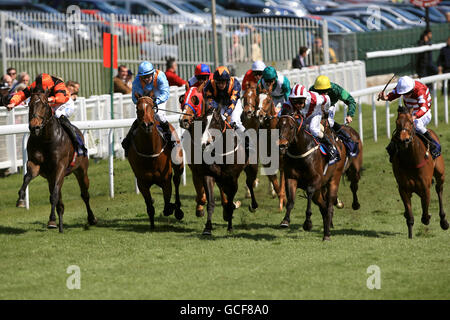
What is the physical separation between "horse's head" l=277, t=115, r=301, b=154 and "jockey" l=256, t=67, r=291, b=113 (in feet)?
6.33

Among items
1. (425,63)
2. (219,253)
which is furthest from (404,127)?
(425,63)

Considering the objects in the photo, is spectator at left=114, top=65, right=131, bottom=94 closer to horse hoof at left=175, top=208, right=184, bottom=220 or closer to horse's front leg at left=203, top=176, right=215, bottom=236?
horse hoof at left=175, top=208, right=184, bottom=220

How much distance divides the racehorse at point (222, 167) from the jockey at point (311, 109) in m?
0.65

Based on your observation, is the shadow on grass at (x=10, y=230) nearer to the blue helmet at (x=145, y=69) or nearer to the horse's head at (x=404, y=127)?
the blue helmet at (x=145, y=69)

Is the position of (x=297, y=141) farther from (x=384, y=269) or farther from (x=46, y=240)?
(x=46, y=240)

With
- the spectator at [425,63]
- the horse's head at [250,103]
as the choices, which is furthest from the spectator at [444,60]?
the horse's head at [250,103]

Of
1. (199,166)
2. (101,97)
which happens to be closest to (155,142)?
(199,166)

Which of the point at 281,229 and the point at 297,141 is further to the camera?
the point at 281,229

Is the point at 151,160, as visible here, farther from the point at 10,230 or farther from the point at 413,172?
the point at 413,172

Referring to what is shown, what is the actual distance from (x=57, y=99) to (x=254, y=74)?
2.85 m

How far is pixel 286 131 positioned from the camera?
988cm
